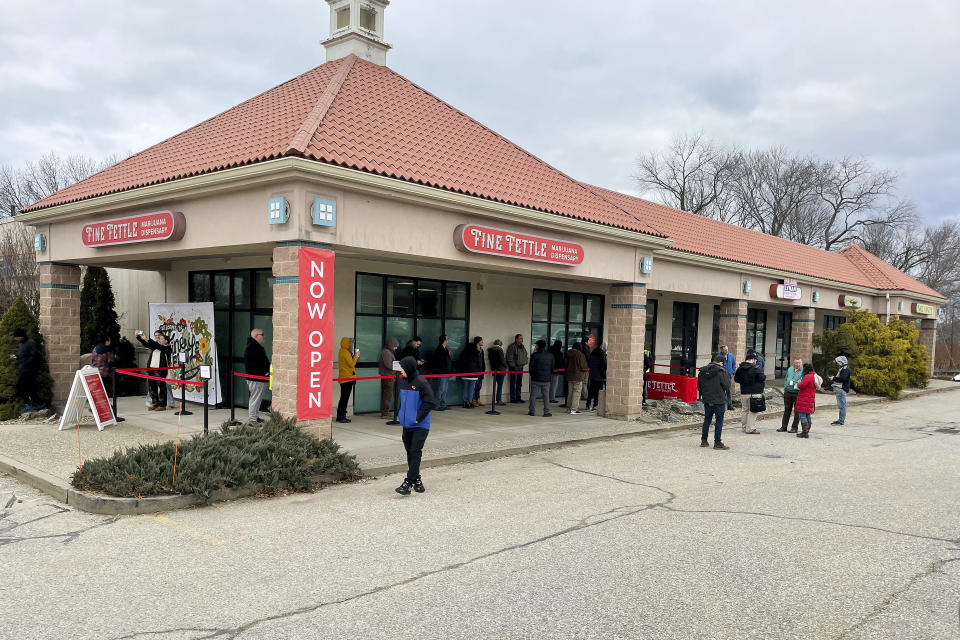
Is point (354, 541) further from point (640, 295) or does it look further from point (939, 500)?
point (640, 295)

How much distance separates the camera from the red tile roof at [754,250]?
20.3 m

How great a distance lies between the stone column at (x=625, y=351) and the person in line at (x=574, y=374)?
0.66 m

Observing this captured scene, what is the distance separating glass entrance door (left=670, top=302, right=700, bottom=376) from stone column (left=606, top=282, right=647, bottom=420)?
8264mm

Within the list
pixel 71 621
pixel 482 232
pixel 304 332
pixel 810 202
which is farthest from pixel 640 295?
pixel 810 202

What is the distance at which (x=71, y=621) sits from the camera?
14.8ft

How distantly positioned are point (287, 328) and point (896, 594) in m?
7.47

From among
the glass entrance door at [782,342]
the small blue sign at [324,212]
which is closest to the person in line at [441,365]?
the small blue sign at [324,212]

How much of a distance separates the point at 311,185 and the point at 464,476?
4.65 meters

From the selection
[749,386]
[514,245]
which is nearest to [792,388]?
[749,386]

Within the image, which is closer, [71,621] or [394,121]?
[71,621]

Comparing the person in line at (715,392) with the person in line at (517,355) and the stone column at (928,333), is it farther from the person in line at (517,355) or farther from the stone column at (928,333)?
the stone column at (928,333)

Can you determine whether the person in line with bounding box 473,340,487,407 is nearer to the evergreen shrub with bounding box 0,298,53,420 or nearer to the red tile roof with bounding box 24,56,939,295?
the red tile roof with bounding box 24,56,939,295

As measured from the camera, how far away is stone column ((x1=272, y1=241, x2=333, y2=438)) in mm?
9000

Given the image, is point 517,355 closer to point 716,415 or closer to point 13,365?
point 716,415
